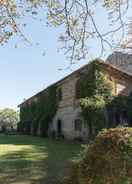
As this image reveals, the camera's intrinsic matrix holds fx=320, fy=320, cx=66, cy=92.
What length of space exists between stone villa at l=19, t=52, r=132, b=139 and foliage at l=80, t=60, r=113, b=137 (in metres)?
Answer: 0.91

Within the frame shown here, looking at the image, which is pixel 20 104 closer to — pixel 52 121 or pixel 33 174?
pixel 52 121

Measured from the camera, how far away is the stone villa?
29111 millimetres

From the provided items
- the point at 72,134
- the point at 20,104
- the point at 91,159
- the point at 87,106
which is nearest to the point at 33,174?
the point at 91,159

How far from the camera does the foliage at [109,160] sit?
7.09 m

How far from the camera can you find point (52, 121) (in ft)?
116

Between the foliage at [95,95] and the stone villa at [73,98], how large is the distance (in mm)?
912

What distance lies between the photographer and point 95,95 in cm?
2728

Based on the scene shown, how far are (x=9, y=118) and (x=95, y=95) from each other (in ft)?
140

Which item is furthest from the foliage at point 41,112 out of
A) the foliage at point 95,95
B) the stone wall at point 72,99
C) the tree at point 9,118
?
the tree at point 9,118

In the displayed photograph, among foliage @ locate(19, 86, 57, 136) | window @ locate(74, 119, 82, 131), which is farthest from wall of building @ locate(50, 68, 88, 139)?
foliage @ locate(19, 86, 57, 136)

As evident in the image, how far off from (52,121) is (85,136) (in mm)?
7750

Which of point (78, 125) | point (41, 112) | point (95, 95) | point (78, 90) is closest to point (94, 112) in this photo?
point (95, 95)

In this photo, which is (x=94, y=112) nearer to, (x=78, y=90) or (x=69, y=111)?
(x=78, y=90)

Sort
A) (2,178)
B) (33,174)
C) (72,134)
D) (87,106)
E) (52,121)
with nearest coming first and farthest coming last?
(2,178)
(33,174)
(87,106)
(72,134)
(52,121)
